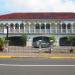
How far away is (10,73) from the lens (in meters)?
13.8

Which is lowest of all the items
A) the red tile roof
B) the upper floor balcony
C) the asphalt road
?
the asphalt road

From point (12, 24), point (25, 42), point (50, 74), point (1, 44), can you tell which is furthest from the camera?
point (12, 24)

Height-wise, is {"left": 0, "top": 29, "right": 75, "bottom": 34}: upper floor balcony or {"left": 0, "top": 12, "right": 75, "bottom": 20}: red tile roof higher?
{"left": 0, "top": 12, "right": 75, "bottom": 20}: red tile roof

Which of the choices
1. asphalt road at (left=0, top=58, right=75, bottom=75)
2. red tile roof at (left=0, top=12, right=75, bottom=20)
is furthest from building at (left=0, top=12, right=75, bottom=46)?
asphalt road at (left=0, top=58, right=75, bottom=75)

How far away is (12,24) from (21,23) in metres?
2.19

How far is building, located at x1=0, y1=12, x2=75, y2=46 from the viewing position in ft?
230

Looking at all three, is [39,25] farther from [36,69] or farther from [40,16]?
[36,69]

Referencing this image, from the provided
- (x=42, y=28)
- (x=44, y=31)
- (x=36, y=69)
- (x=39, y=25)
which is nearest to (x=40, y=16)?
(x=39, y=25)

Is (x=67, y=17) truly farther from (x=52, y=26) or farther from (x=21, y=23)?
(x=21, y=23)

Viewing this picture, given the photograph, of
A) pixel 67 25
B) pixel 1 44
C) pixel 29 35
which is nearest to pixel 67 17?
pixel 67 25

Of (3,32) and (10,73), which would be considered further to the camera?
(3,32)

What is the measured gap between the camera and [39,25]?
72625 millimetres

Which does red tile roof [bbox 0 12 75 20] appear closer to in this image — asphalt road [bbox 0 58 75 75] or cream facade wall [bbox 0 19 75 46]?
cream facade wall [bbox 0 19 75 46]

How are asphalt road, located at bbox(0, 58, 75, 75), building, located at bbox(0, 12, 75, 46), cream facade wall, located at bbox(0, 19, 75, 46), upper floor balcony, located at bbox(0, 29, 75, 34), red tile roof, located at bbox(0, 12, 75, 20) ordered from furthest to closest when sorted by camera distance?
1. red tile roof, located at bbox(0, 12, 75, 20)
2. upper floor balcony, located at bbox(0, 29, 75, 34)
3. building, located at bbox(0, 12, 75, 46)
4. cream facade wall, located at bbox(0, 19, 75, 46)
5. asphalt road, located at bbox(0, 58, 75, 75)
